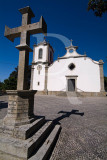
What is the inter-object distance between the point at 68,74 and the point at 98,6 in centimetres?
1438

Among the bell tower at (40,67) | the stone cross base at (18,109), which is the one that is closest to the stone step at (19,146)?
the stone cross base at (18,109)

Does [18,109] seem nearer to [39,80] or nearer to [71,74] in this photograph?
[71,74]

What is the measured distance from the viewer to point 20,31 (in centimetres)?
292

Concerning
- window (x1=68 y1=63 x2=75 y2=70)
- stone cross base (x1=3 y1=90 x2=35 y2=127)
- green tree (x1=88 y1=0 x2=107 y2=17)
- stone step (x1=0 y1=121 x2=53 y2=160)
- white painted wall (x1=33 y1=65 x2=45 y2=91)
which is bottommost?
stone step (x1=0 y1=121 x2=53 y2=160)

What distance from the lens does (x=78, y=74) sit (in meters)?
17.0

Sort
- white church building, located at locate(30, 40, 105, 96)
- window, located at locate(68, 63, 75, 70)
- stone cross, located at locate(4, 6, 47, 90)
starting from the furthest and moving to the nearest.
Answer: window, located at locate(68, 63, 75, 70), white church building, located at locate(30, 40, 105, 96), stone cross, located at locate(4, 6, 47, 90)

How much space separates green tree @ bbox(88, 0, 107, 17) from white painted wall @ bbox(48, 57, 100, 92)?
1349 cm

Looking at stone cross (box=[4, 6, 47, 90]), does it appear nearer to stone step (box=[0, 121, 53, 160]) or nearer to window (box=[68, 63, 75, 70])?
stone step (box=[0, 121, 53, 160])

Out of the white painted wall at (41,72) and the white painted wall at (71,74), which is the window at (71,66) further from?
the white painted wall at (41,72)

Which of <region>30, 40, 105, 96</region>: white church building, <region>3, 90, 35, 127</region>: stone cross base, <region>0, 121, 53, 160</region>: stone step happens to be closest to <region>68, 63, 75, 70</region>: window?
<region>30, 40, 105, 96</region>: white church building

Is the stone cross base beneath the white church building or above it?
beneath

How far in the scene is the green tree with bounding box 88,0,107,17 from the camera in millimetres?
3270

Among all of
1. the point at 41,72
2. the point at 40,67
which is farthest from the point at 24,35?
→ the point at 40,67

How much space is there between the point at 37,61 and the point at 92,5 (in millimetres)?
18057
